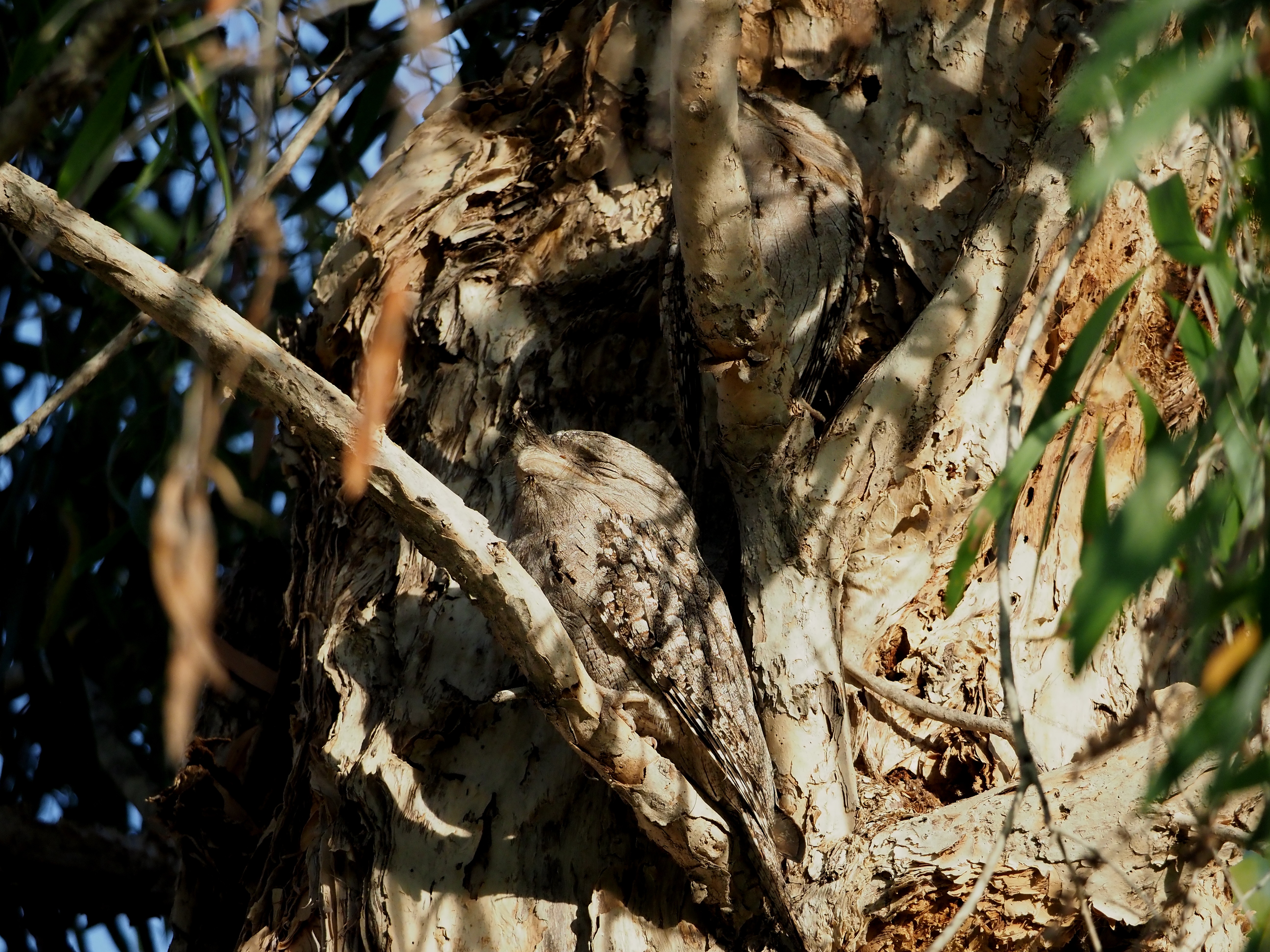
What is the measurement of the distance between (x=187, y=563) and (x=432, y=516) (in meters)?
0.71

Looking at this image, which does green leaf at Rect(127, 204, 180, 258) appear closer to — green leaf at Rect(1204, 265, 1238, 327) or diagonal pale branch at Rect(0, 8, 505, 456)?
diagonal pale branch at Rect(0, 8, 505, 456)

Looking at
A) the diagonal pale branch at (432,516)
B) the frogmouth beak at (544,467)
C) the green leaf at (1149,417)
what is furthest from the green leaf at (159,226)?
the green leaf at (1149,417)

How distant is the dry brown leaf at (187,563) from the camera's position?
72 centimetres

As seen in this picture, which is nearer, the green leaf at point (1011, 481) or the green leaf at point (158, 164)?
the green leaf at point (1011, 481)

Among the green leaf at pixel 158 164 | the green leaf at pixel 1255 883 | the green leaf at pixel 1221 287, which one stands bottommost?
the green leaf at pixel 1255 883

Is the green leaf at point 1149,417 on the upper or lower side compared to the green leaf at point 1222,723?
upper

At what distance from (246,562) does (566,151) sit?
1539 millimetres

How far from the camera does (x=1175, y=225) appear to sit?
119 centimetres

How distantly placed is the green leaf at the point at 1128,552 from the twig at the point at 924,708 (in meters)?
0.85

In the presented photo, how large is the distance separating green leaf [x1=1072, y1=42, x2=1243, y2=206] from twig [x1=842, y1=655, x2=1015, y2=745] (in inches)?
44.4

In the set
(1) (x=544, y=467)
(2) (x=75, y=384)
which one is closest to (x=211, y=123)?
(2) (x=75, y=384)

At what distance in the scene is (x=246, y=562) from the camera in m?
3.19

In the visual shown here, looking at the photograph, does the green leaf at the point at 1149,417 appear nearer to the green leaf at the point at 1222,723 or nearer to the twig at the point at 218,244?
the green leaf at the point at 1222,723

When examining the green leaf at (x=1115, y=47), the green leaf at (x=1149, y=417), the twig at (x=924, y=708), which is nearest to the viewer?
the green leaf at (x=1115, y=47)
